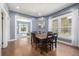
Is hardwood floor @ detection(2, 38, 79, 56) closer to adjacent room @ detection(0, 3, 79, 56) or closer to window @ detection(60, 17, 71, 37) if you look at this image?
adjacent room @ detection(0, 3, 79, 56)

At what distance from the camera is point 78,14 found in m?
2.75

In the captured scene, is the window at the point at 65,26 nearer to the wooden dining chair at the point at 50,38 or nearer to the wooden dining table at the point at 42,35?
the wooden dining chair at the point at 50,38

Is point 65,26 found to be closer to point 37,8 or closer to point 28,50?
point 37,8

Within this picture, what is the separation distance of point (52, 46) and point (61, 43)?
10.9 inches

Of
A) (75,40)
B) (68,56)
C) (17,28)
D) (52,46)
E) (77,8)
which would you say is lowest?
(68,56)

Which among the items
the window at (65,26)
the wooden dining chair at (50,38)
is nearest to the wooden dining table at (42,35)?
the wooden dining chair at (50,38)

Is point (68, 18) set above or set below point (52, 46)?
above

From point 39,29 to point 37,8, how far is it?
1.97ft

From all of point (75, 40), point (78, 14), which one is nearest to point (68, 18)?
point (78, 14)

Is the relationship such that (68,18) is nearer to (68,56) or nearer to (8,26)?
(68,56)

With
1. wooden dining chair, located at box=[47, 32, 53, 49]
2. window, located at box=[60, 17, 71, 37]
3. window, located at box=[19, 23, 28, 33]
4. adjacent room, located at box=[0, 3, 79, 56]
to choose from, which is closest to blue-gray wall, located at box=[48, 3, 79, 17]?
adjacent room, located at box=[0, 3, 79, 56]

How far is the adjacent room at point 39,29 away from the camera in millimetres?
2646

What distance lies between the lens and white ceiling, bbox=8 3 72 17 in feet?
8.45

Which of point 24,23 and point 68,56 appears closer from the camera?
point 68,56
